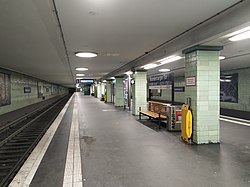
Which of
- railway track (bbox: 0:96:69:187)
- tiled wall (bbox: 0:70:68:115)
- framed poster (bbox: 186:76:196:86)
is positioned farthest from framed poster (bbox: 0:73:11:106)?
framed poster (bbox: 186:76:196:86)

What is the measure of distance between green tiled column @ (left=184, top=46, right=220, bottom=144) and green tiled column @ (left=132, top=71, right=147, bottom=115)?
544 cm

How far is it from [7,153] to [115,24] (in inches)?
187

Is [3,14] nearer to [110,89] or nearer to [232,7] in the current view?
[232,7]

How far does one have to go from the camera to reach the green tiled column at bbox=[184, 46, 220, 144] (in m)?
5.24

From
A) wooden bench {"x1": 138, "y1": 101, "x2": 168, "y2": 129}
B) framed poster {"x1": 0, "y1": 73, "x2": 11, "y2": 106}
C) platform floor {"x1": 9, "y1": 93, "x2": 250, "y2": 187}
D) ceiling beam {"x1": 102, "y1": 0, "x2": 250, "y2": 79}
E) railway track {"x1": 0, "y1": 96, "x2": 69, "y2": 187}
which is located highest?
ceiling beam {"x1": 102, "y1": 0, "x2": 250, "y2": 79}

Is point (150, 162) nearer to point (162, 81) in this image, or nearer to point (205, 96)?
point (205, 96)

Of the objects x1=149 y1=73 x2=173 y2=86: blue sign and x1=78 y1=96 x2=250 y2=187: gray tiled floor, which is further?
x1=149 y1=73 x2=173 y2=86: blue sign

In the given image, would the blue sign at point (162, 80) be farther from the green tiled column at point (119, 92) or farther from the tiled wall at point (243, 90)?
the green tiled column at point (119, 92)

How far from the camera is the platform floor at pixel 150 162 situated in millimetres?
3164

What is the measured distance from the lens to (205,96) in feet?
17.4

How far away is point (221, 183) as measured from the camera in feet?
10.2

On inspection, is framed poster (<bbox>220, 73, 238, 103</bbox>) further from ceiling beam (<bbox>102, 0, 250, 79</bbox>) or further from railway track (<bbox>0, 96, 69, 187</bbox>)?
railway track (<bbox>0, 96, 69, 187</bbox>)

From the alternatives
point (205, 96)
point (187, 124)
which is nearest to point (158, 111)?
point (187, 124)

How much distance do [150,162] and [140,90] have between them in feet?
23.2
